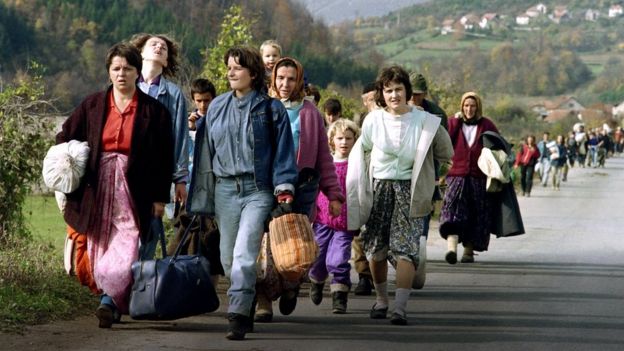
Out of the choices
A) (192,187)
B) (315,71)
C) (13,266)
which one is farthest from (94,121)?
(315,71)

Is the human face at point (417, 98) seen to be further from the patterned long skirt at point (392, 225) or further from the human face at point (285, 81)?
the human face at point (285, 81)

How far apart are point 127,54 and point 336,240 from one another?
9.67ft

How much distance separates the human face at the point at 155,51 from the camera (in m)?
10.4

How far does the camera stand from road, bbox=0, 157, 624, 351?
30.2 ft

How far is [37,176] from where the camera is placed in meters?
12.4

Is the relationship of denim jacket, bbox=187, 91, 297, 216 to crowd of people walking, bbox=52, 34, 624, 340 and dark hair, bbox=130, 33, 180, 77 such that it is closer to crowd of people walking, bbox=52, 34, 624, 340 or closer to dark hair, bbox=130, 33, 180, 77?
crowd of people walking, bbox=52, 34, 624, 340

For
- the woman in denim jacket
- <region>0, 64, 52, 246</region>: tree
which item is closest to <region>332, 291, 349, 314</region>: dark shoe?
the woman in denim jacket

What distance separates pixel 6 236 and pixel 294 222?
3949 millimetres

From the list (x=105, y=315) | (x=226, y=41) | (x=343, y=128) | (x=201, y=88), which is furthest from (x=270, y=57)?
(x=226, y=41)

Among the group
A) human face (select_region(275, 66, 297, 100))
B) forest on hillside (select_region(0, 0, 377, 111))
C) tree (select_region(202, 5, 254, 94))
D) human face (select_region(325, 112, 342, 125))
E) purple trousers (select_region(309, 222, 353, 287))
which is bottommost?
purple trousers (select_region(309, 222, 353, 287))

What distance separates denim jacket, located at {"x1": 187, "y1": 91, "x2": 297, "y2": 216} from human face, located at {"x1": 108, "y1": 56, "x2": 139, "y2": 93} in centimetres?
55

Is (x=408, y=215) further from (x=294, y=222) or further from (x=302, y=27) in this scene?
(x=302, y=27)

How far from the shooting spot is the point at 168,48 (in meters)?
10.6

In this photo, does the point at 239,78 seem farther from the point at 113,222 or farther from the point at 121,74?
the point at 113,222
